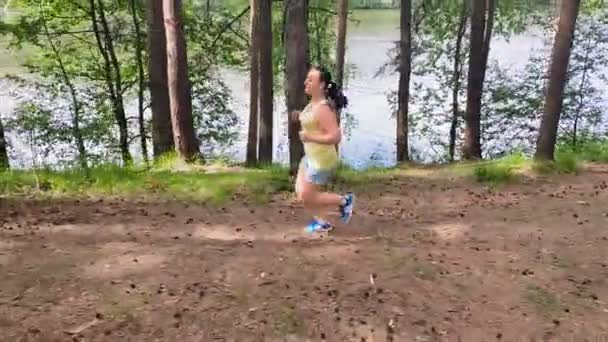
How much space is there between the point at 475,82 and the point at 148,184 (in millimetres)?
7482

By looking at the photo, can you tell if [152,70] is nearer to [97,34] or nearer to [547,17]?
[97,34]

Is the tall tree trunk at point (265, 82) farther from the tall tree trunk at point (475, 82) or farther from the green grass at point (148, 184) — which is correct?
the tall tree trunk at point (475, 82)

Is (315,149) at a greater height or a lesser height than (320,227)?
greater

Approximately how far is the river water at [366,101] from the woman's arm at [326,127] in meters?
12.8

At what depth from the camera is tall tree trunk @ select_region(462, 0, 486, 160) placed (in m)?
11.9

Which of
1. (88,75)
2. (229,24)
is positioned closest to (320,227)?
(229,24)

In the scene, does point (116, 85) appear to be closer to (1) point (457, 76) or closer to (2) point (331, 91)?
(1) point (457, 76)

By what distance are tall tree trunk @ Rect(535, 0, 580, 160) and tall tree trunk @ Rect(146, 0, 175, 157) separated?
6317 millimetres

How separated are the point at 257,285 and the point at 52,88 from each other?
546 inches

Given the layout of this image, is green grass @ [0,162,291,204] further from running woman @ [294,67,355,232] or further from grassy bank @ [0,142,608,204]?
running woman @ [294,67,355,232]

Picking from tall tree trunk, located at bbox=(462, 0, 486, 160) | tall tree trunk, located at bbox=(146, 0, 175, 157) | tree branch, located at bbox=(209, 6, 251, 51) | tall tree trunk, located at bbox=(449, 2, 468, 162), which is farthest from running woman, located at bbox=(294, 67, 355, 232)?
tall tree trunk, located at bbox=(449, 2, 468, 162)

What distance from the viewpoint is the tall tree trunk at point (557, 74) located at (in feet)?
28.2

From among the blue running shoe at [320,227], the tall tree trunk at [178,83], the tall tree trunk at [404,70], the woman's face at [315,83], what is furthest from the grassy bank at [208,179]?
the tall tree trunk at [404,70]

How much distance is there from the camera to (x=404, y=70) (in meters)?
14.0
